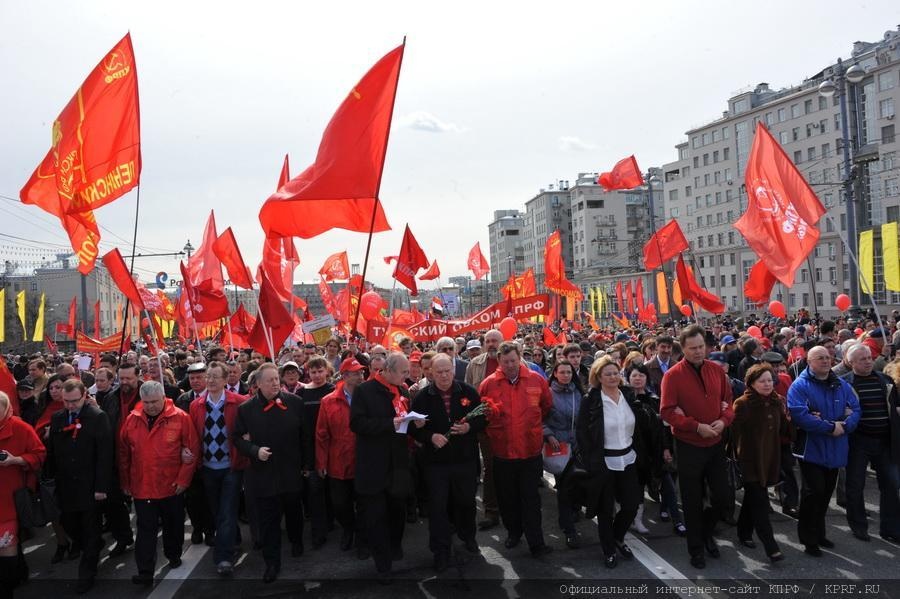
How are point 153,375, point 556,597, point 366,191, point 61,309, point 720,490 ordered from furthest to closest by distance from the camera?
point 61,309 → point 153,375 → point 366,191 → point 720,490 → point 556,597

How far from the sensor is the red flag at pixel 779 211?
10094 millimetres

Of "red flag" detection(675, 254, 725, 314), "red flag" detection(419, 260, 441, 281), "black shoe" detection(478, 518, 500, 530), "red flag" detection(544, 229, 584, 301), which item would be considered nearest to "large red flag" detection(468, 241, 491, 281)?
"red flag" detection(419, 260, 441, 281)

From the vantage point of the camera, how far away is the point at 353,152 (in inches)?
300

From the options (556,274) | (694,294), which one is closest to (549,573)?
(694,294)

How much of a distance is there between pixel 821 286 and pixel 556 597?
72.5m

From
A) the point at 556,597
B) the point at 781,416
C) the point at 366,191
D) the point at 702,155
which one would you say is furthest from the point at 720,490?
the point at 702,155

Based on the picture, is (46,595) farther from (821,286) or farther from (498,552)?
(821,286)

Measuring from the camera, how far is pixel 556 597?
532 centimetres

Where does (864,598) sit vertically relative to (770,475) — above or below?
below

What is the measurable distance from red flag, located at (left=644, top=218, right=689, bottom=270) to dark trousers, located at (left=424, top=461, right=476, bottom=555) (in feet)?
43.0

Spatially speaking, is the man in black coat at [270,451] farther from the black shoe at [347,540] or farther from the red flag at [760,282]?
the red flag at [760,282]

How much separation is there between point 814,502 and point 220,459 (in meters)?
5.36

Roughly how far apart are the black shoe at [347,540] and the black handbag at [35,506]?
100 inches

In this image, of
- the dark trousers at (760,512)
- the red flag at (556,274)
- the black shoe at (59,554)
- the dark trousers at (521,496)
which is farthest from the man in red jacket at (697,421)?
the red flag at (556,274)
